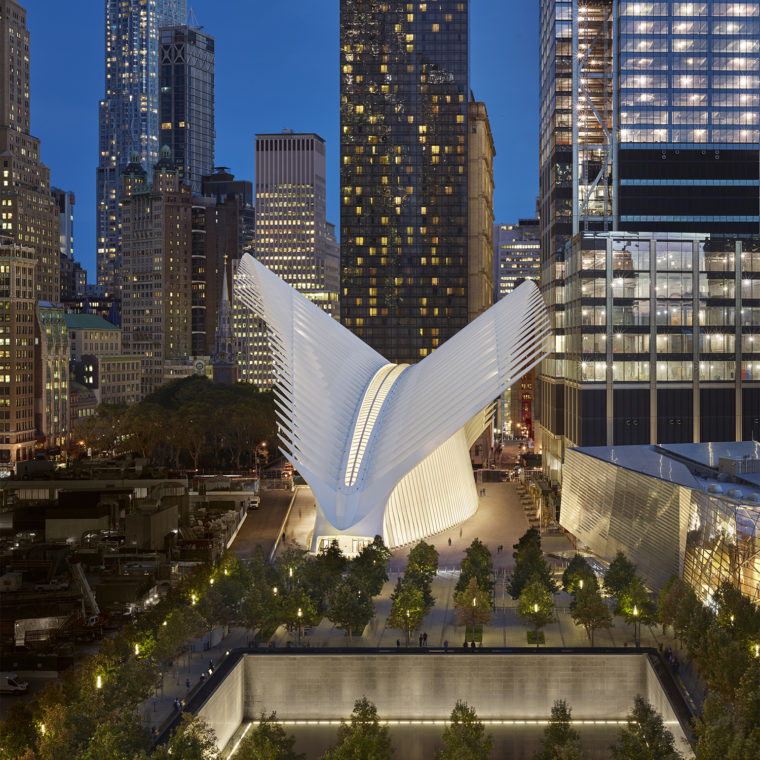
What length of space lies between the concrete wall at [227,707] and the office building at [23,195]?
505ft

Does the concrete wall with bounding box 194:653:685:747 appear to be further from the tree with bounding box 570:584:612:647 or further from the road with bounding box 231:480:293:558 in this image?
the road with bounding box 231:480:293:558

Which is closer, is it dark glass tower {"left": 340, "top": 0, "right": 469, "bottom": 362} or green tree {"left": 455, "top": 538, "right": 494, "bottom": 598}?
green tree {"left": 455, "top": 538, "right": 494, "bottom": 598}

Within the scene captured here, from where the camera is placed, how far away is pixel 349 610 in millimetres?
44406

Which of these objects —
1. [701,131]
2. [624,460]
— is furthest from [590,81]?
[624,460]

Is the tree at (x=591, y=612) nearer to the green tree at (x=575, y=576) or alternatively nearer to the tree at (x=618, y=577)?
the green tree at (x=575, y=576)

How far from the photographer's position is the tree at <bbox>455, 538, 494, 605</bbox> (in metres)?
48.9

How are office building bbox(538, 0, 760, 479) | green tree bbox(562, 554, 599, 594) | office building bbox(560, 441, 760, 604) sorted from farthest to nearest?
office building bbox(538, 0, 760, 479), green tree bbox(562, 554, 599, 594), office building bbox(560, 441, 760, 604)

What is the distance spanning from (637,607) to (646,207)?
188ft

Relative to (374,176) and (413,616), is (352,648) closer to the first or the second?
(413,616)

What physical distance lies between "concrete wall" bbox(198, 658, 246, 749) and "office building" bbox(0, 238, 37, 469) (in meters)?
95.7

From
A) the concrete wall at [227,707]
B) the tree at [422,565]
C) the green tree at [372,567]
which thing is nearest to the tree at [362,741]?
the concrete wall at [227,707]

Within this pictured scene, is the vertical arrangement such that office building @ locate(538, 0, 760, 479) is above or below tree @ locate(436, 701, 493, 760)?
above

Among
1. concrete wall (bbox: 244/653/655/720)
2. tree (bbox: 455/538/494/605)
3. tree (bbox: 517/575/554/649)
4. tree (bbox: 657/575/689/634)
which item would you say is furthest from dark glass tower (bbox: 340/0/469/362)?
concrete wall (bbox: 244/653/655/720)

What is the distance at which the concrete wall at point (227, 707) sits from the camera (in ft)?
120
